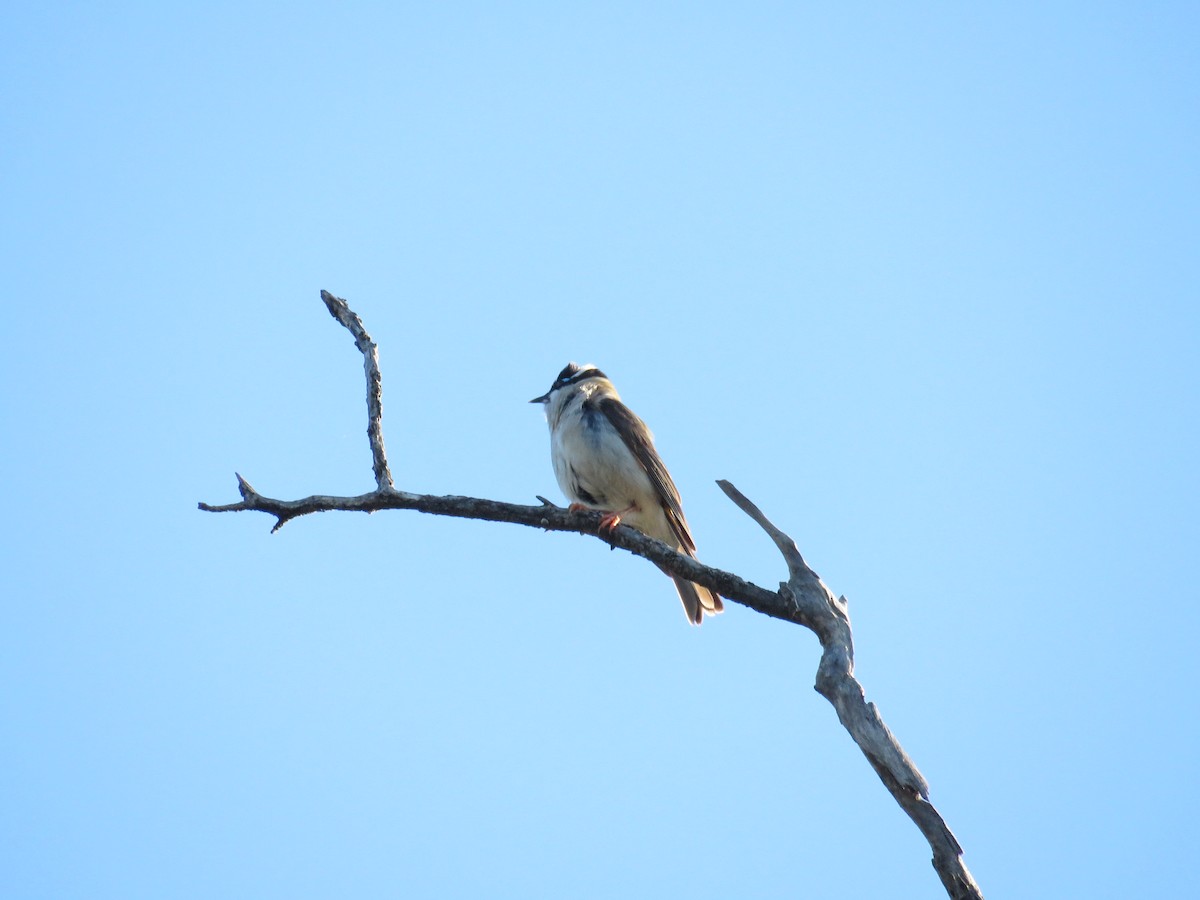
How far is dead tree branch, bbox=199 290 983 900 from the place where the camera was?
434cm

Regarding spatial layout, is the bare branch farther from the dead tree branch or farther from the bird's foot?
the bird's foot

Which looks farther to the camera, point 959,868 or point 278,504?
point 278,504

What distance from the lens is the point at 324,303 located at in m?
6.16

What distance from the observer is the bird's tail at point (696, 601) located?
8383 millimetres

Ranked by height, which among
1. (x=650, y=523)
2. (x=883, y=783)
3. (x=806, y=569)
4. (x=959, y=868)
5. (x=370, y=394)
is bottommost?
(x=959, y=868)

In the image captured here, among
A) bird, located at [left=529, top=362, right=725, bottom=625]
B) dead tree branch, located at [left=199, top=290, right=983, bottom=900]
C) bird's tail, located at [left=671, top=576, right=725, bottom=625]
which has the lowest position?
dead tree branch, located at [left=199, top=290, right=983, bottom=900]

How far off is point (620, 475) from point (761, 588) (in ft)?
10.2

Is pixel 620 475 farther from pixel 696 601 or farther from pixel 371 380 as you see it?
pixel 371 380

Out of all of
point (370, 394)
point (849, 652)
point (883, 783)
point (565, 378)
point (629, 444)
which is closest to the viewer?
point (883, 783)

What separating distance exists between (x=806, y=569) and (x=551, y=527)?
1471mm

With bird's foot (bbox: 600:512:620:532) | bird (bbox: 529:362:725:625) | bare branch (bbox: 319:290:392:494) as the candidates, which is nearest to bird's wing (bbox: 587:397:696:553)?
bird (bbox: 529:362:725:625)

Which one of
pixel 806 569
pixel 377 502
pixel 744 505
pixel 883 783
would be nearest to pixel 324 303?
pixel 377 502

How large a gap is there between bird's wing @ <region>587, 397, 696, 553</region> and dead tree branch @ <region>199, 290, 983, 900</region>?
1.89 meters

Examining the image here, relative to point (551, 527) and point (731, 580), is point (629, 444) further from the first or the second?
point (731, 580)
